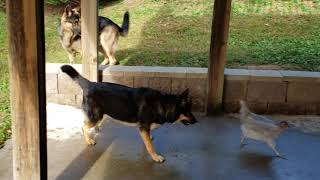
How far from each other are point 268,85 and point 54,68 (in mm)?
3202

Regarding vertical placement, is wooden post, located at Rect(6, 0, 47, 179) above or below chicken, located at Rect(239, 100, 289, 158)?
above

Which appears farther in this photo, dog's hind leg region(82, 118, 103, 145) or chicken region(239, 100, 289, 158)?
dog's hind leg region(82, 118, 103, 145)

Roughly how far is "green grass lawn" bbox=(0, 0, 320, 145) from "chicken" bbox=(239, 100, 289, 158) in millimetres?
3044

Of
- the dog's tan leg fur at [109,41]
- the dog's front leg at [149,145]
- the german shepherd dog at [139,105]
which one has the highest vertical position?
the dog's tan leg fur at [109,41]

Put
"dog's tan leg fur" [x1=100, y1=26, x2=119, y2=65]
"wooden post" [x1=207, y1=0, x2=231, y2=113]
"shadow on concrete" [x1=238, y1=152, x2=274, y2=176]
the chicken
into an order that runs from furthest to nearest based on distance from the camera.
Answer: "dog's tan leg fur" [x1=100, y1=26, x2=119, y2=65] → "wooden post" [x1=207, y1=0, x2=231, y2=113] → the chicken → "shadow on concrete" [x1=238, y1=152, x2=274, y2=176]

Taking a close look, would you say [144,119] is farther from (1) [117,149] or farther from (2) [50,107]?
(2) [50,107]

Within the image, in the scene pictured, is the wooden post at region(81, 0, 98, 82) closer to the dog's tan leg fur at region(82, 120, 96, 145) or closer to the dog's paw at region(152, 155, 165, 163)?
the dog's tan leg fur at region(82, 120, 96, 145)

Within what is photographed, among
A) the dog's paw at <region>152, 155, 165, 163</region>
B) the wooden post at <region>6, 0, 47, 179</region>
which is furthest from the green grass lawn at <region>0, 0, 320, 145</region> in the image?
the dog's paw at <region>152, 155, 165, 163</region>

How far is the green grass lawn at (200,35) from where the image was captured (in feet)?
31.3

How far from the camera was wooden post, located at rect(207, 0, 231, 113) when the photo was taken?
280 inches

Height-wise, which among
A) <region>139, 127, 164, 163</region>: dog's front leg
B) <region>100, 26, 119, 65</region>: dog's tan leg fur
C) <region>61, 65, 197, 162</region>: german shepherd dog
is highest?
<region>100, 26, 119, 65</region>: dog's tan leg fur

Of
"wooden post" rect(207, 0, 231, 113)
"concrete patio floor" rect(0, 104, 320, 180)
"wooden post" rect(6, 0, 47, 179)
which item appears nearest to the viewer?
"wooden post" rect(6, 0, 47, 179)

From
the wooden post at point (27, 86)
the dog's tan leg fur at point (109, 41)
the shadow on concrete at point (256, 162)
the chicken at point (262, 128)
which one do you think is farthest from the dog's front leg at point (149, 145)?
the dog's tan leg fur at point (109, 41)

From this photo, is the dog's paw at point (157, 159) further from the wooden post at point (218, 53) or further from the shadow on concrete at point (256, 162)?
the wooden post at point (218, 53)
